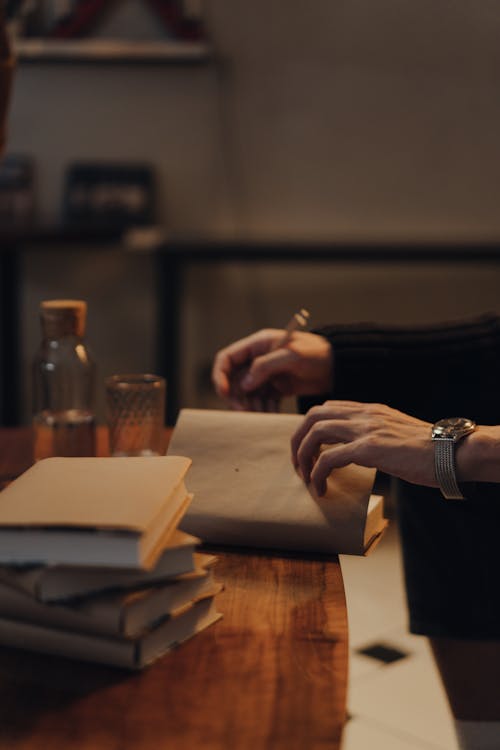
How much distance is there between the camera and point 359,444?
0.91m

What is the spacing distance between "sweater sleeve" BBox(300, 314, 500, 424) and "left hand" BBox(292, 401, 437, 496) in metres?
0.34

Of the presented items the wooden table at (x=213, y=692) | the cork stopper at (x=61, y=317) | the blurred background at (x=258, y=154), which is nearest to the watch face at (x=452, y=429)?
the wooden table at (x=213, y=692)

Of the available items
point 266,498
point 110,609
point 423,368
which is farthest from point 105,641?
point 423,368

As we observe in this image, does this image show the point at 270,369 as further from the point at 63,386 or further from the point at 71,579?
the point at 71,579

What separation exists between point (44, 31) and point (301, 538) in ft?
9.73

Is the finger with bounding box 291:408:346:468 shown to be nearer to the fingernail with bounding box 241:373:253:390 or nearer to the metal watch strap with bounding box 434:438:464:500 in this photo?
the metal watch strap with bounding box 434:438:464:500

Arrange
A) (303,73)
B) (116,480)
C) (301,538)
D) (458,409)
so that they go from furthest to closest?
(303,73)
(458,409)
(301,538)
(116,480)

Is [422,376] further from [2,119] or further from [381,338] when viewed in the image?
[2,119]

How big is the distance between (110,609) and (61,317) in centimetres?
56

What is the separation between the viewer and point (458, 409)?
1306mm

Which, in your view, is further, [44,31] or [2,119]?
[44,31]

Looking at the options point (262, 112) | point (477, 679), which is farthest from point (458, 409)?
point (262, 112)

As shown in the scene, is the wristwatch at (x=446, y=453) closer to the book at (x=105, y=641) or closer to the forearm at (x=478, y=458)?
the forearm at (x=478, y=458)

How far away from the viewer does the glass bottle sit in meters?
1.14
